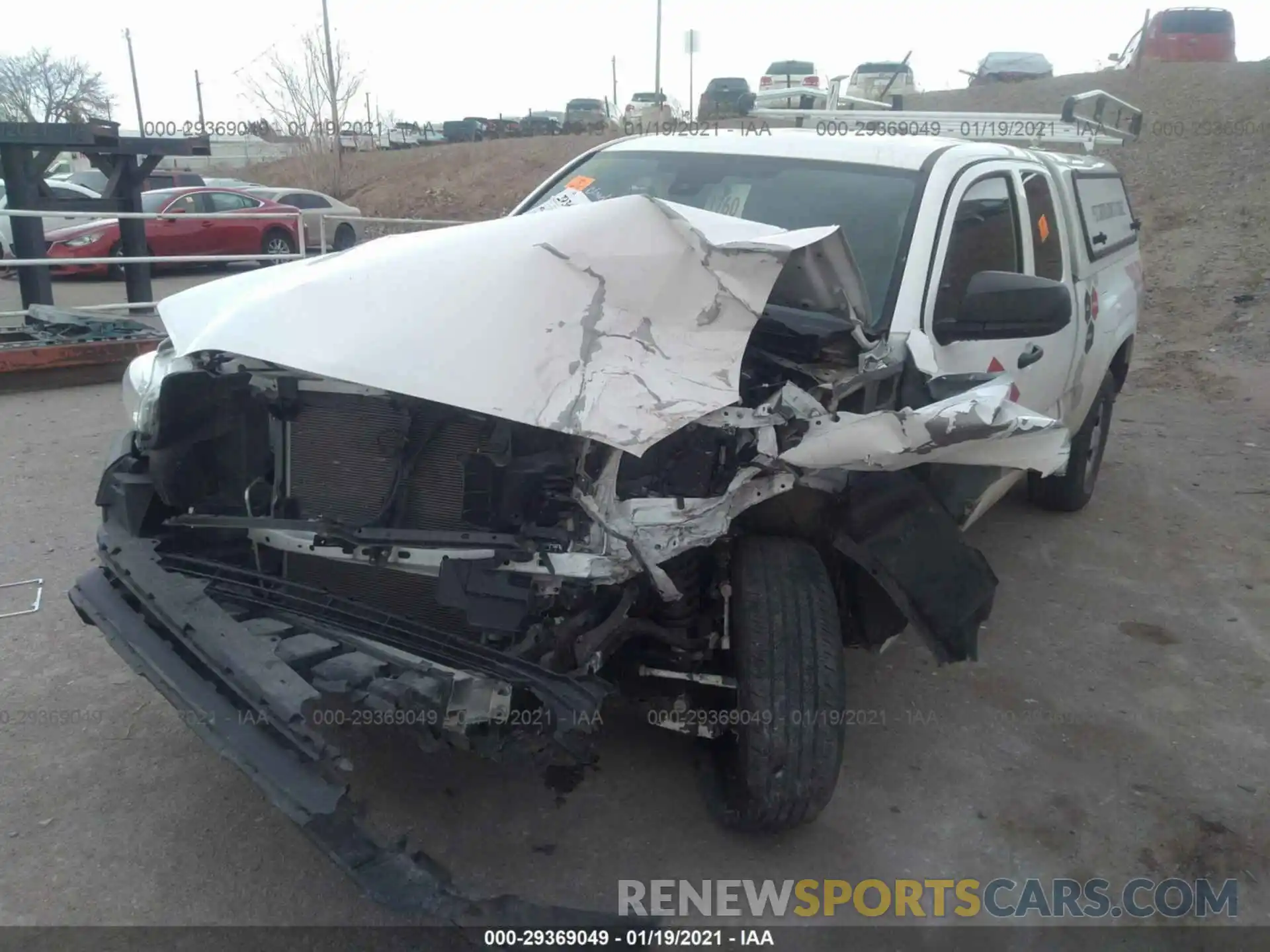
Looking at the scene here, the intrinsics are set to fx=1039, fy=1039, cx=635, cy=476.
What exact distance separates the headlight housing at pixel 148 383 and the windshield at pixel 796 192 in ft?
5.62

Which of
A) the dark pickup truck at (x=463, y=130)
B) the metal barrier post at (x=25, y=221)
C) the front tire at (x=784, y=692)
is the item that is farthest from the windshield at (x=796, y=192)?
the dark pickup truck at (x=463, y=130)

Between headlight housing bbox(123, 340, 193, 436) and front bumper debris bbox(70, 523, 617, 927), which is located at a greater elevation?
headlight housing bbox(123, 340, 193, 436)

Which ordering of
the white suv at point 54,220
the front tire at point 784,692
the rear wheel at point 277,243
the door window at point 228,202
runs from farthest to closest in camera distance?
A: the rear wheel at point 277,243
the door window at point 228,202
the white suv at point 54,220
the front tire at point 784,692

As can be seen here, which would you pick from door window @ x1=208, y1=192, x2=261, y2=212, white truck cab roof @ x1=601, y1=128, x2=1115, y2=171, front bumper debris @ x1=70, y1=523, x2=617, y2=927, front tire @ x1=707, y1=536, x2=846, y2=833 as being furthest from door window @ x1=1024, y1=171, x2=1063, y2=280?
door window @ x1=208, y1=192, x2=261, y2=212

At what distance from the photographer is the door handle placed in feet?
13.7

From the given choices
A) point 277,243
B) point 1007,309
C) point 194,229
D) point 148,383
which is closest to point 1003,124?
point 1007,309

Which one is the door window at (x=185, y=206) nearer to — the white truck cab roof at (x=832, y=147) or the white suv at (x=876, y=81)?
the white suv at (x=876, y=81)

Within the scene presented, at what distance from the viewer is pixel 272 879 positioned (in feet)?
9.32

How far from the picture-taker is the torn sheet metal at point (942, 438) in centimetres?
271

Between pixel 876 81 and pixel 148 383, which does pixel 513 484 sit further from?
pixel 876 81

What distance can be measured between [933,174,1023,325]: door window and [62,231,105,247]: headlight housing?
1507 centimetres

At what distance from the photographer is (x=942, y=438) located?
2.71m

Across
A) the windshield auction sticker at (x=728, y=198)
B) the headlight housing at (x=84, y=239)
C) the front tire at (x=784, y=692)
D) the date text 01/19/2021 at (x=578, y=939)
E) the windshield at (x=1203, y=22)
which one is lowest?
the date text 01/19/2021 at (x=578, y=939)

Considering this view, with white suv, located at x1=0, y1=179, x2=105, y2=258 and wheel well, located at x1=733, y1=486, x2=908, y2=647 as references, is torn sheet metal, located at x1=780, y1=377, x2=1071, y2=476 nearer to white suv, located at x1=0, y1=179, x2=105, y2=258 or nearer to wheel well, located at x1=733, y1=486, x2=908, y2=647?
wheel well, located at x1=733, y1=486, x2=908, y2=647
